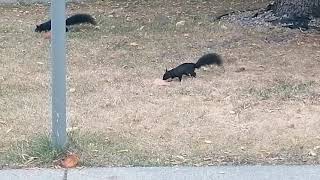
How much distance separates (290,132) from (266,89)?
1.30m

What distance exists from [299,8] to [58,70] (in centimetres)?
586

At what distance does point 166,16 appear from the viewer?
11.2 meters

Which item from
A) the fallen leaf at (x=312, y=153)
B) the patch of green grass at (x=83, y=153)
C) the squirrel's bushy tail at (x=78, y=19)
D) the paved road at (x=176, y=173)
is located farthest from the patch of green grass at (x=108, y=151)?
the squirrel's bushy tail at (x=78, y=19)

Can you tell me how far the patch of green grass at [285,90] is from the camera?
6.43m

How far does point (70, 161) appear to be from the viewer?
4.73 meters

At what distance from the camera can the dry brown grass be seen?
5.13m

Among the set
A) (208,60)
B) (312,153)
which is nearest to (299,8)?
(208,60)

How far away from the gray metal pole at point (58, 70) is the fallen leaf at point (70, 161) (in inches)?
4.9

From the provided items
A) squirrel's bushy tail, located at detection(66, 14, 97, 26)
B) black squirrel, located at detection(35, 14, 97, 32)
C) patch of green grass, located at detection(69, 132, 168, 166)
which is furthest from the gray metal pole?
squirrel's bushy tail, located at detection(66, 14, 97, 26)

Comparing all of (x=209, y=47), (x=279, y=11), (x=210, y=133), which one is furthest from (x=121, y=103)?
(x=279, y=11)

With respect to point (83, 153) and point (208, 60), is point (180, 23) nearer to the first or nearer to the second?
point (208, 60)

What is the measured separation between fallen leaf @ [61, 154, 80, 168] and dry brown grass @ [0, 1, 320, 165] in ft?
0.30

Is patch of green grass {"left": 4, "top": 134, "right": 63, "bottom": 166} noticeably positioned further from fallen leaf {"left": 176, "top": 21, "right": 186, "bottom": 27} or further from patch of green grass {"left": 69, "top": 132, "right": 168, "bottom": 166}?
fallen leaf {"left": 176, "top": 21, "right": 186, "bottom": 27}

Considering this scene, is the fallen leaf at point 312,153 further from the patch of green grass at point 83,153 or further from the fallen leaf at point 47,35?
the fallen leaf at point 47,35
